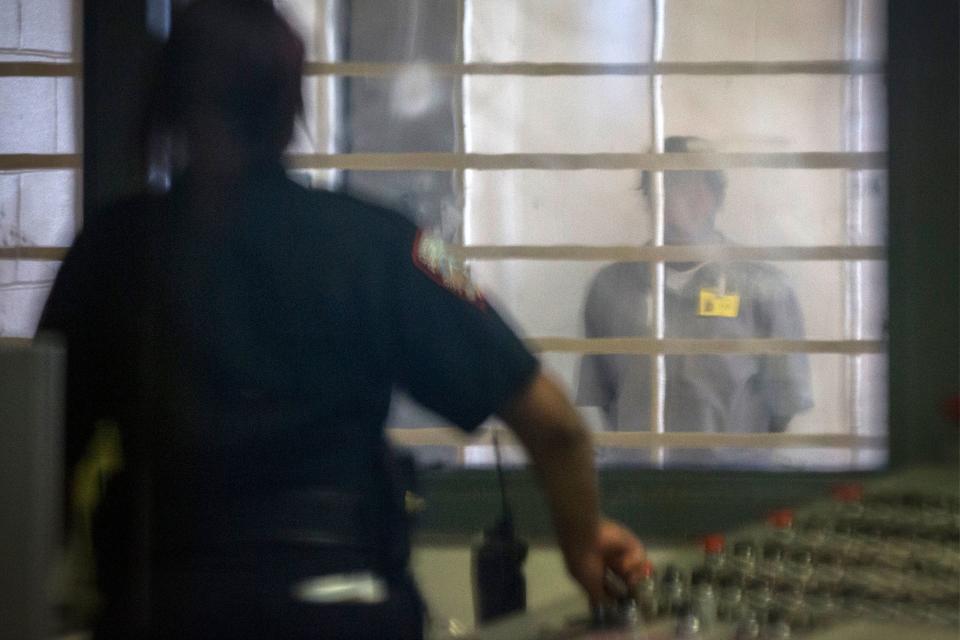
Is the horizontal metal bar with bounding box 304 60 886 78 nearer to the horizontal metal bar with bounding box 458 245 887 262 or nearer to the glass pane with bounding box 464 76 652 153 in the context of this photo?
the glass pane with bounding box 464 76 652 153

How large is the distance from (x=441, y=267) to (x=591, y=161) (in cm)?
52

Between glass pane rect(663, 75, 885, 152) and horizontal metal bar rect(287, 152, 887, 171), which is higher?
glass pane rect(663, 75, 885, 152)

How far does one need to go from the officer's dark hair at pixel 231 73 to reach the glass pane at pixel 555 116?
408 millimetres

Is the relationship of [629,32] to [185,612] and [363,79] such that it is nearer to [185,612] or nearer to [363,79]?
[363,79]

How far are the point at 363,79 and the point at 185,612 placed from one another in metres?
0.72

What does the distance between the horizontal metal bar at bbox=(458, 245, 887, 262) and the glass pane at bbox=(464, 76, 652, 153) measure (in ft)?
0.42

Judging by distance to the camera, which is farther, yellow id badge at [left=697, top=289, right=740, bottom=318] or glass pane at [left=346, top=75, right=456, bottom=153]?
yellow id badge at [left=697, top=289, right=740, bottom=318]

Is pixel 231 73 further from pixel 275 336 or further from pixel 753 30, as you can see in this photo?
pixel 753 30

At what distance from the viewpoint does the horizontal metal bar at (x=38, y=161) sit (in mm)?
1205

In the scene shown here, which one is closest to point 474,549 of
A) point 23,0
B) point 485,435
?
point 485,435

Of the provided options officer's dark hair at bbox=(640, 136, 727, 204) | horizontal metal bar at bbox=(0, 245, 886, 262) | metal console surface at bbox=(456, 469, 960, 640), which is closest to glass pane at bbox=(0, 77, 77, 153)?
horizontal metal bar at bbox=(0, 245, 886, 262)

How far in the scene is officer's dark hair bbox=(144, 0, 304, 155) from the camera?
0.96m

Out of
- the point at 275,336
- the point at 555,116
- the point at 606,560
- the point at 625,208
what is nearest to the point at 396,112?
the point at 555,116

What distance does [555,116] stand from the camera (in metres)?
1.41
